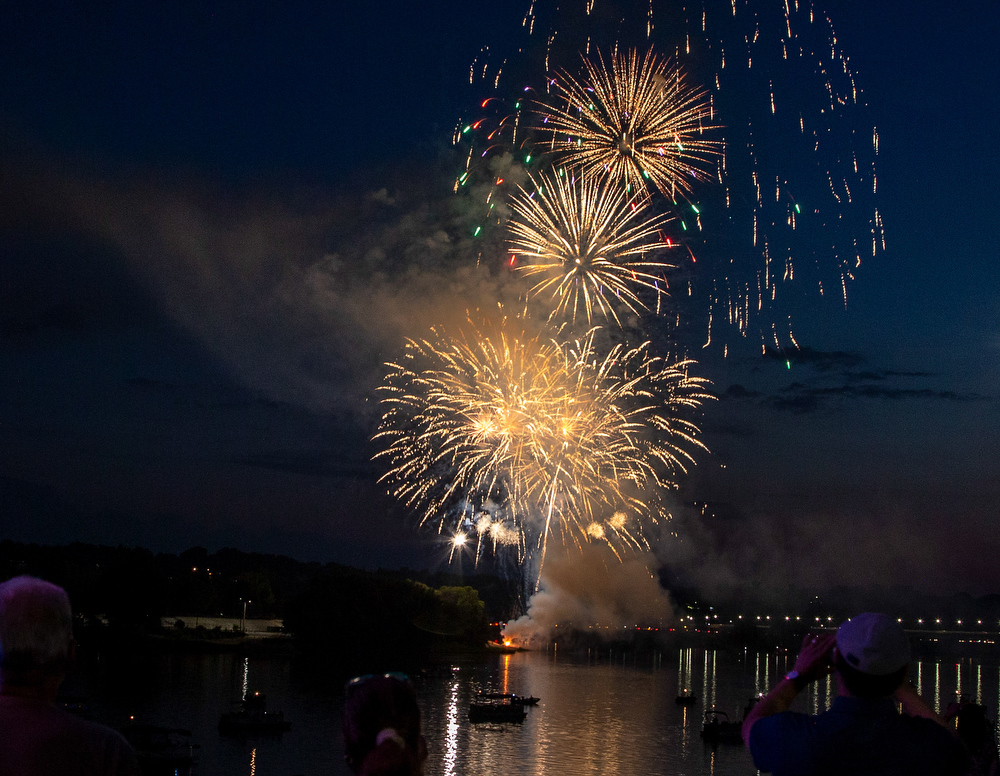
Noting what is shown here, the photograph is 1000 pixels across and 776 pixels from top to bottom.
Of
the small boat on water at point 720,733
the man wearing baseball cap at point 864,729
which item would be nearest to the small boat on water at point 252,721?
the small boat on water at point 720,733

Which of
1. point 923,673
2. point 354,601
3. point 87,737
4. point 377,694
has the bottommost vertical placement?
point 923,673

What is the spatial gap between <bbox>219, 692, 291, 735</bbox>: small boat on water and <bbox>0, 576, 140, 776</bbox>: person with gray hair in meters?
39.1

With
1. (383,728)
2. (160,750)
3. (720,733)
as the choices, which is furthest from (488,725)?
(383,728)

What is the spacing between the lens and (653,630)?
345ft

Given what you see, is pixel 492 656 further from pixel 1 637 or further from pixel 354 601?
pixel 1 637

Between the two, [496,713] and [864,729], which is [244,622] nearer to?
[496,713]

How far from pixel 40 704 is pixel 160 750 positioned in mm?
32818

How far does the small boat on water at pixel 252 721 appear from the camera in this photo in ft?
126

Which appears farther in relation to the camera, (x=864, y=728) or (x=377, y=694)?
(x=864, y=728)

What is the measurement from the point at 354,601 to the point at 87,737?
74.2 m

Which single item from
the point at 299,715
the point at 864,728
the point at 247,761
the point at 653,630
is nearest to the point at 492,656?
the point at 653,630

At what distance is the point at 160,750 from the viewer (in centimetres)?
3177

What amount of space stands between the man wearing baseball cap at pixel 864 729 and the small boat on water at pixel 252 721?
39412 millimetres

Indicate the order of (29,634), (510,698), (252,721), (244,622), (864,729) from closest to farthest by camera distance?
1. (29,634)
2. (864,729)
3. (252,721)
4. (510,698)
5. (244,622)
